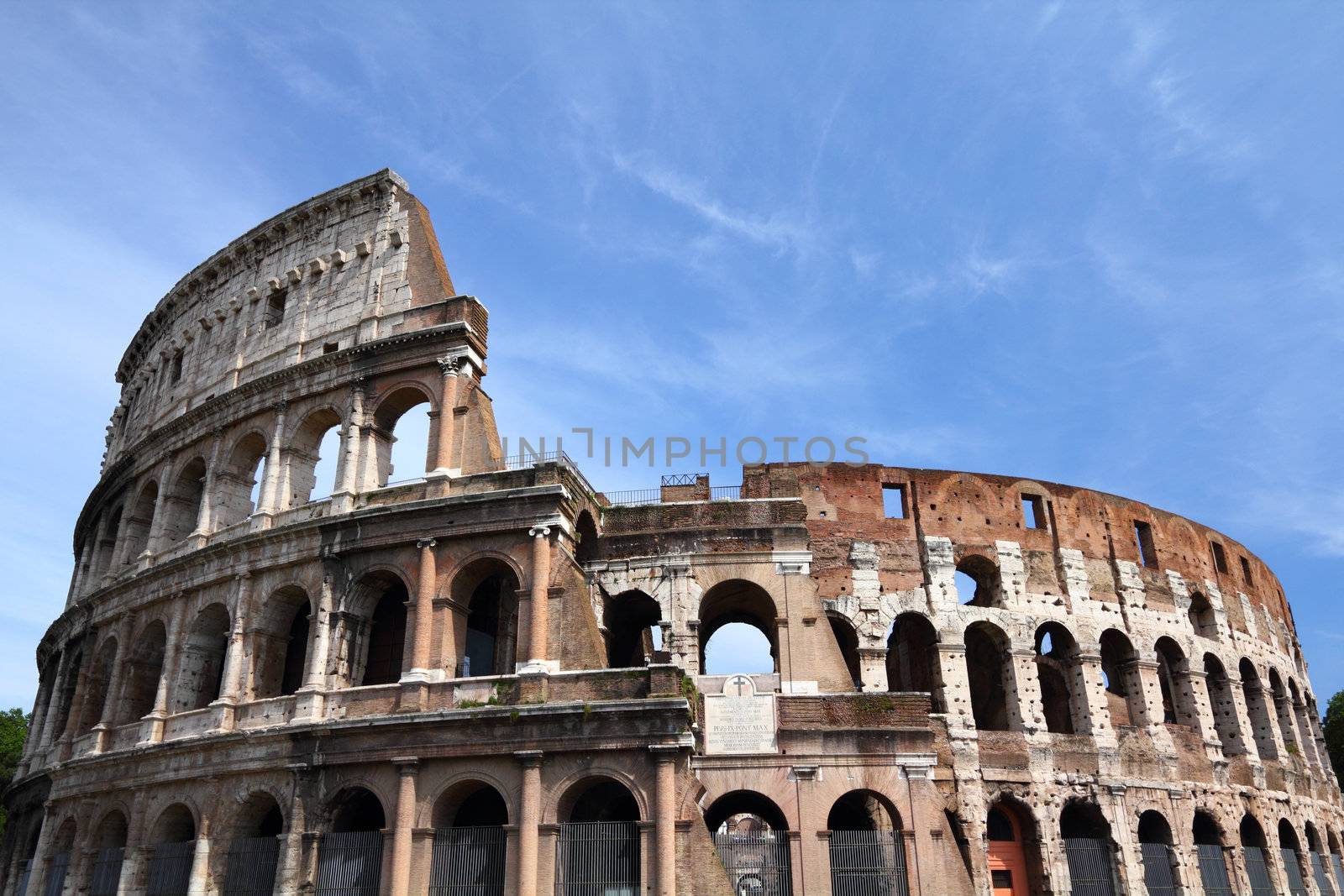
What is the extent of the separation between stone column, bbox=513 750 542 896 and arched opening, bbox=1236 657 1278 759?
19.9 m

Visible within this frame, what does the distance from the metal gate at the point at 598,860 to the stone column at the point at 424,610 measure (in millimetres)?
3822

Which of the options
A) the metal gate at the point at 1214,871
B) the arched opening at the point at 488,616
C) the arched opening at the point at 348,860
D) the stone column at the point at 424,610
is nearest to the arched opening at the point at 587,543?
the arched opening at the point at 488,616

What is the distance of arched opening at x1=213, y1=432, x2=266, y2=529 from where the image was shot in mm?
22547

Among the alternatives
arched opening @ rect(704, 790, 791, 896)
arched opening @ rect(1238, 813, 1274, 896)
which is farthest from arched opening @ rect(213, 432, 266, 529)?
arched opening @ rect(1238, 813, 1274, 896)

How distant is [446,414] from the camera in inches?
794

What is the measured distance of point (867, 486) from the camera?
23875 mm

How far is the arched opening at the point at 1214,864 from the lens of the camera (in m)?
23.1

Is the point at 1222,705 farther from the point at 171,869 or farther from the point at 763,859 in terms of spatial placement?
the point at 171,869

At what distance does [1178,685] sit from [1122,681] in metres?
1.82

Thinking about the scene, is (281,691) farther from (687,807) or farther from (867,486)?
(867,486)

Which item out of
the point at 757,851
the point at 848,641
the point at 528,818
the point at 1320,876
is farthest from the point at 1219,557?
the point at 528,818

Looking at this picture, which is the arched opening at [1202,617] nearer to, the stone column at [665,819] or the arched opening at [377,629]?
the stone column at [665,819]

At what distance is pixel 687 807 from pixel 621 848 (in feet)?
4.22

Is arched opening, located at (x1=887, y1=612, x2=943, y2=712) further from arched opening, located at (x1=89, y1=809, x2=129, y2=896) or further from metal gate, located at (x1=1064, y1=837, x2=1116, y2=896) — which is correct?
arched opening, located at (x1=89, y1=809, x2=129, y2=896)
